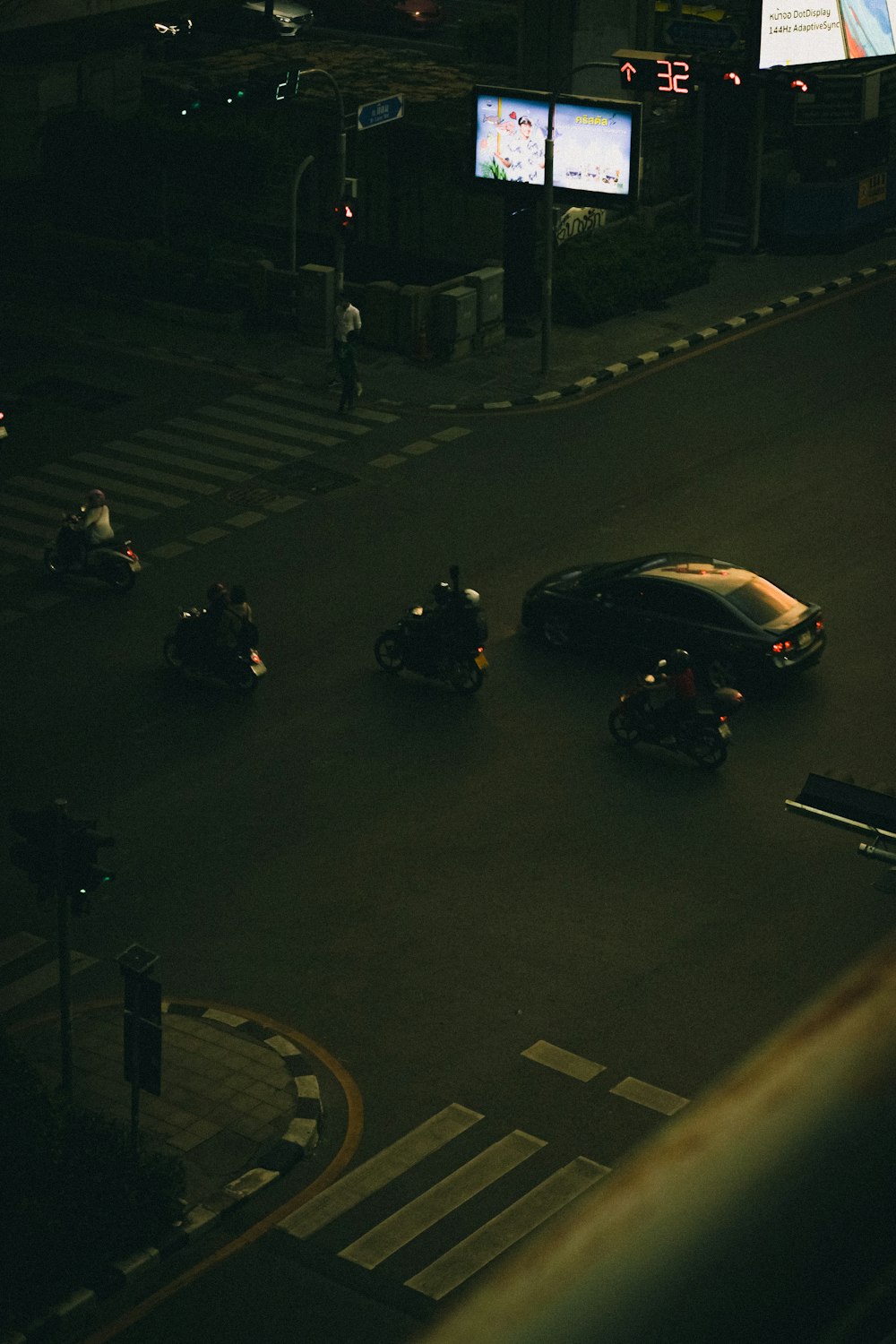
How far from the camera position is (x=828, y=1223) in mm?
1238

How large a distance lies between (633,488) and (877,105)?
16.6 m

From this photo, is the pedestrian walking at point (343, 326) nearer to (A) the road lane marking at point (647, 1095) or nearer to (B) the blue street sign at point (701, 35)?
(B) the blue street sign at point (701, 35)

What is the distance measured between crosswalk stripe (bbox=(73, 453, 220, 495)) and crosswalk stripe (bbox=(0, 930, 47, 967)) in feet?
45.3

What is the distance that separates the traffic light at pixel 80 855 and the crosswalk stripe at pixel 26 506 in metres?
16.9

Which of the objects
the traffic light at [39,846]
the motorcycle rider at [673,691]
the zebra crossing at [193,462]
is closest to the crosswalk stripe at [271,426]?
the zebra crossing at [193,462]

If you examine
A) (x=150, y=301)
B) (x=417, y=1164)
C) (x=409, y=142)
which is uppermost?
(x=409, y=142)

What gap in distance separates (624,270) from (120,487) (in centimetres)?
1430

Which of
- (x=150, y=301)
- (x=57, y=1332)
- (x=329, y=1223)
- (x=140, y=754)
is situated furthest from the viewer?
(x=150, y=301)

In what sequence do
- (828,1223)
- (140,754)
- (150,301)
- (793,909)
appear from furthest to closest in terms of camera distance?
(150,301), (140,754), (793,909), (828,1223)

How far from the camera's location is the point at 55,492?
3194 cm

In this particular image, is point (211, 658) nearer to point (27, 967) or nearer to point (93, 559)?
point (93, 559)

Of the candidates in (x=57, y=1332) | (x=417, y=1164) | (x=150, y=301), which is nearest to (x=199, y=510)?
(x=150, y=301)

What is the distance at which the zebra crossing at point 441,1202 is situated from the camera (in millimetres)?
14422

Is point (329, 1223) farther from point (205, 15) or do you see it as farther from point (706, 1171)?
point (205, 15)
